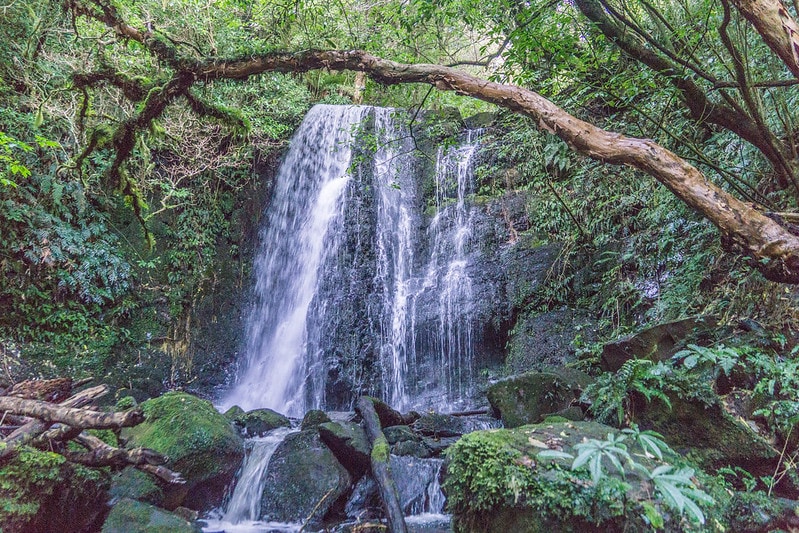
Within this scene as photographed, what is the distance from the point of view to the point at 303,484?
434cm

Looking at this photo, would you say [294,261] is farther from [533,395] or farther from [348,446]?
[533,395]

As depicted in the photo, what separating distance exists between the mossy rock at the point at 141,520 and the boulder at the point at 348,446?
1.52 meters

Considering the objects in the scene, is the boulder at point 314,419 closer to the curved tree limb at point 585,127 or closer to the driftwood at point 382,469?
the driftwood at point 382,469

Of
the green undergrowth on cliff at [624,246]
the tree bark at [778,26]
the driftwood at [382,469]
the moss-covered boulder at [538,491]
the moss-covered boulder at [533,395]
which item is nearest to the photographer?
→ the moss-covered boulder at [538,491]

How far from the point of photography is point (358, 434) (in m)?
4.82

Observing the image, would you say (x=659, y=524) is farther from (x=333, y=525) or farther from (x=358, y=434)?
(x=358, y=434)

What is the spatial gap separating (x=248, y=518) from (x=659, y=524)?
3823 millimetres

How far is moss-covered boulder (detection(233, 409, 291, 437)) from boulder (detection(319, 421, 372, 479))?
1.31 metres

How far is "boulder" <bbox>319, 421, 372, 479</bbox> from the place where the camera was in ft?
15.1

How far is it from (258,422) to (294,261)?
536 cm

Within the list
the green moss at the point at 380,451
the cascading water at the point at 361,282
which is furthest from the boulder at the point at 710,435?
the cascading water at the point at 361,282

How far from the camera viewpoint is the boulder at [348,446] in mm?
4596

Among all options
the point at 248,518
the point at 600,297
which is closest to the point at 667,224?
the point at 600,297

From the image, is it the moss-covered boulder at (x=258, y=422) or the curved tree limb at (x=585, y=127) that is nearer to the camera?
the curved tree limb at (x=585, y=127)
